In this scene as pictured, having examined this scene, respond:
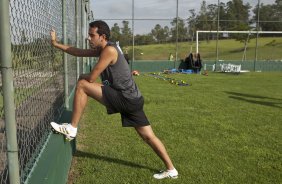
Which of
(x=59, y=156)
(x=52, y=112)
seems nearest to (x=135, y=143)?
(x=52, y=112)

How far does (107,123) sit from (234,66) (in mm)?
18077

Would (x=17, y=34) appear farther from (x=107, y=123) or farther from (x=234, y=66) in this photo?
(x=234, y=66)

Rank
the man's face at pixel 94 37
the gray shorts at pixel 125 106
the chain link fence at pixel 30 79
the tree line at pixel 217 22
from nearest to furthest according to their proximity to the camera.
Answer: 1. the chain link fence at pixel 30 79
2. the man's face at pixel 94 37
3. the gray shorts at pixel 125 106
4. the tree line at pixel 217 22

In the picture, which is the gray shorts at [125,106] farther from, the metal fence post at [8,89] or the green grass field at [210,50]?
the green grass field at [210,50]

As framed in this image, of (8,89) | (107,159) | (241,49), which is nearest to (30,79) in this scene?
(8,89)

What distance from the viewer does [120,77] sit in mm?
4238

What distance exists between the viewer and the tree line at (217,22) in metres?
29.5

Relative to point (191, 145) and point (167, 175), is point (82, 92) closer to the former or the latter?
point (167, 175)

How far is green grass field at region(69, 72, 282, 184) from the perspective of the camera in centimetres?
473

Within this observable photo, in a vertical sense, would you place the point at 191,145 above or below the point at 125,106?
below

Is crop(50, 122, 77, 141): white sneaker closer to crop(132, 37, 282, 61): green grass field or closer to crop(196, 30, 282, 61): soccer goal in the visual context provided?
crop(132, 37, 282, 61): green grass field

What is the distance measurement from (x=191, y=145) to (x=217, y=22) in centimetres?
2419

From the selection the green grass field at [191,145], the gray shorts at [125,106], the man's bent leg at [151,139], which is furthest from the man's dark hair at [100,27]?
the green grass field at [191,145]

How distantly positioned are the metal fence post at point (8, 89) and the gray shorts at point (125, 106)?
2.09 meters
